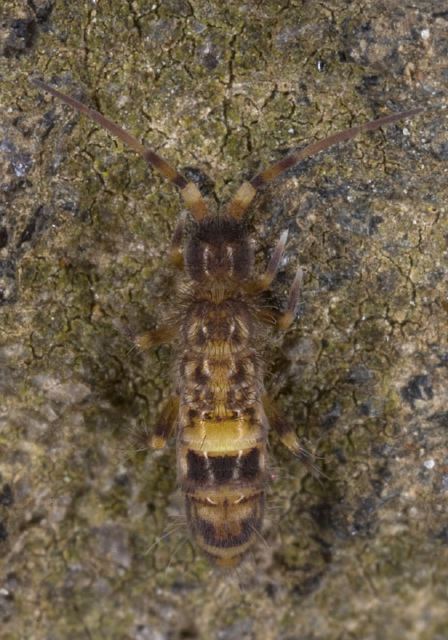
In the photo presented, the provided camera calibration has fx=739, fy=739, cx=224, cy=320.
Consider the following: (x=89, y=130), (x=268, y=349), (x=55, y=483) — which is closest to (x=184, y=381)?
(x=268, y=349)

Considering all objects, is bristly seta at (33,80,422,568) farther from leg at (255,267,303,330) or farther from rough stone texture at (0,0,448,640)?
rough stone texture at (0,0,448,640)

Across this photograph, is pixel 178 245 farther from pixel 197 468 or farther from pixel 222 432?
pixel 197 468

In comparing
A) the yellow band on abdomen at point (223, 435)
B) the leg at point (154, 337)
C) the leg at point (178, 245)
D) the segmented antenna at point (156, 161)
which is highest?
the segmented antenna at point (156, 161)

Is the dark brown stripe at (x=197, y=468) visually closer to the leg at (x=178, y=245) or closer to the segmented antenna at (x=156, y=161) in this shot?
the leg at (x=178, y=245)

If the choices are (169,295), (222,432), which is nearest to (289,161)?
(169,295)

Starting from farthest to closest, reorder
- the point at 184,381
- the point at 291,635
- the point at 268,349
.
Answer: the point at 291,635, the point at 268,349, the point at 184,381

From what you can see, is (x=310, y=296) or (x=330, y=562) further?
(x=330, y=562)

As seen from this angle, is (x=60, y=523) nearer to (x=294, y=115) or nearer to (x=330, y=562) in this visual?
(x=330, y=562)

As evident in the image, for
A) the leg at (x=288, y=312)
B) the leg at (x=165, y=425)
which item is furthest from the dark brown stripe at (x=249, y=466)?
the leg at (x=288, y=312)
